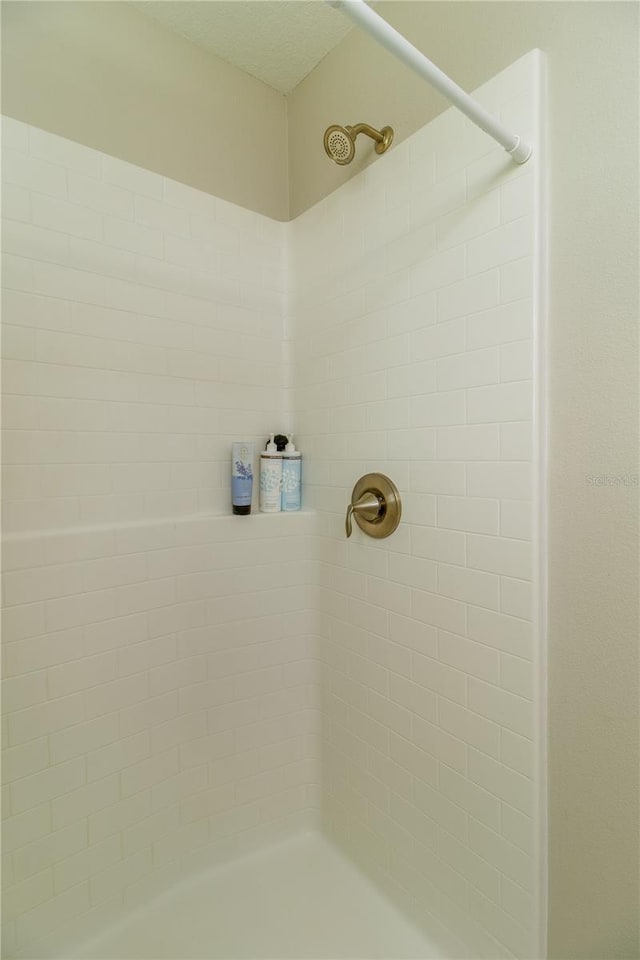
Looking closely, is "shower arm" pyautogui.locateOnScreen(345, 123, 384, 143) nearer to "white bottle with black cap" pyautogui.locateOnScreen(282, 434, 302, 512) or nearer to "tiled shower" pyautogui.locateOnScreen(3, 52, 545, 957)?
"tiled shower" pyautogui.locateOnScreen(3, 52, 545, 957)

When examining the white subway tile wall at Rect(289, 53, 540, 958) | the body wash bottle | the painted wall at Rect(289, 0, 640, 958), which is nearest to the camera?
the painted wall at Rect(289, 0, 640, 958)

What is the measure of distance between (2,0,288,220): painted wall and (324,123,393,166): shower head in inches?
19.0

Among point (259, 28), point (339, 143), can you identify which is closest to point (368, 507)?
point (339, 143)

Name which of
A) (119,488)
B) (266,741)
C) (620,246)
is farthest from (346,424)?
(266,741)

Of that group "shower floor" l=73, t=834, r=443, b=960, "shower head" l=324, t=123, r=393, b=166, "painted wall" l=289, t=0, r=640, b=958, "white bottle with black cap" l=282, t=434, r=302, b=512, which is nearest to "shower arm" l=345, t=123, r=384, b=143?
"shower head" l=324, t=123, r=393, b=166

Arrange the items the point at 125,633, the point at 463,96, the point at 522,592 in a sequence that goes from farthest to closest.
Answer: the point at 125,633 → the point at 522,592 → the point at 463,96

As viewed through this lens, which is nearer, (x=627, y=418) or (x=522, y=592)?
(x=627, y=418)

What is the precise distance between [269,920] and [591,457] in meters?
Answer: 1.49

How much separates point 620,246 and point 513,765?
106 centimetres

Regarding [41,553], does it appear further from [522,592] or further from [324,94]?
[324,94]

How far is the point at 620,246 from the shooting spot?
2.71ft

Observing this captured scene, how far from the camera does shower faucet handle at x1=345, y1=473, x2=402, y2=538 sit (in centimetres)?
125

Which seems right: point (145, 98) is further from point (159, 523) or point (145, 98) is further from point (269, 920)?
point (269, 920)

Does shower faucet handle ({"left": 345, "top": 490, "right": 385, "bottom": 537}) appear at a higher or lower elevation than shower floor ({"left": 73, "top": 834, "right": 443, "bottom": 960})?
higher
